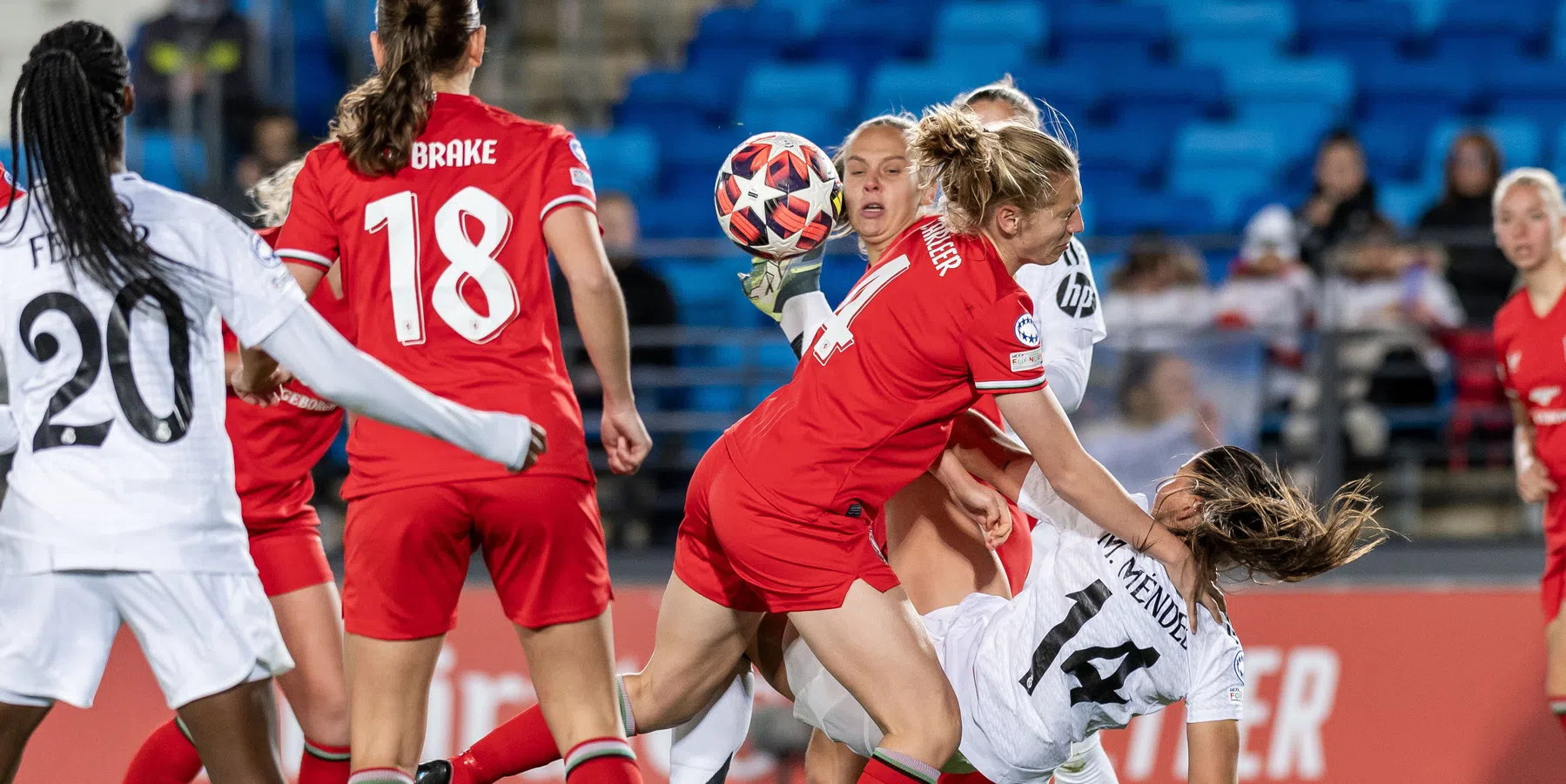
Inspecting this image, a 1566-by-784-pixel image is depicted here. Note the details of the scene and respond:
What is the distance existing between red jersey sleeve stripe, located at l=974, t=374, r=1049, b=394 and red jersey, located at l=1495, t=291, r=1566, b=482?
2825mm

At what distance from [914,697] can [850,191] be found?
1.39 metres

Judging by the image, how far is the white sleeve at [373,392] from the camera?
9.63 ft

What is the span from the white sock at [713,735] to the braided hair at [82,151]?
1803 millimetres

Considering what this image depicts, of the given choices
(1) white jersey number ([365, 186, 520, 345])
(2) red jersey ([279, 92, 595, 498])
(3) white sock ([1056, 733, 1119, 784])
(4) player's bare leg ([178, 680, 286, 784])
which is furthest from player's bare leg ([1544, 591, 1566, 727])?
(4) player's bare leg ([178, 680, 286, 784])

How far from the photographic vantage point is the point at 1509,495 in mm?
7539

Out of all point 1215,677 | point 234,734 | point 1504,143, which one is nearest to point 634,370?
point 1215,677

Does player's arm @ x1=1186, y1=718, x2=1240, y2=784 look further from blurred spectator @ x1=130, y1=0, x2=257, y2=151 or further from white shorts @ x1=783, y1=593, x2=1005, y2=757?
blurred spectator @ x1=130, y1=0, x2=257, y2=151

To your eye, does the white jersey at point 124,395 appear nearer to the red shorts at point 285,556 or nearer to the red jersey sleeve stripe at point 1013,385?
the red shorts at point 285,556

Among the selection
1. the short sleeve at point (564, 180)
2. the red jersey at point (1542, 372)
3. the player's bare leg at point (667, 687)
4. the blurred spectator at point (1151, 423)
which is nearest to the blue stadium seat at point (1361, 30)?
the blurred spectator at point (1151, 423)

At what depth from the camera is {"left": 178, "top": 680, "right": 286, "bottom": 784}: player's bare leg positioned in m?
3.06

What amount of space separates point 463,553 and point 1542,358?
3.72 m

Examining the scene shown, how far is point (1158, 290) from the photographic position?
7551mm

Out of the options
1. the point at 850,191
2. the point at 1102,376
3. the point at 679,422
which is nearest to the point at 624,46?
the point at 679,422

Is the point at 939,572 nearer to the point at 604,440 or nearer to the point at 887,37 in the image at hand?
the point at 604,440
